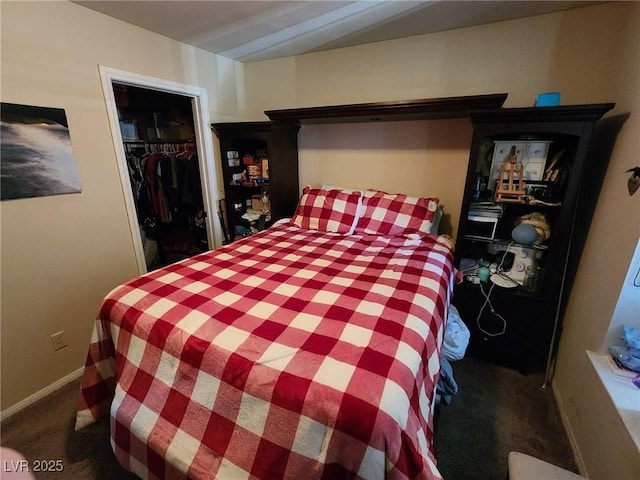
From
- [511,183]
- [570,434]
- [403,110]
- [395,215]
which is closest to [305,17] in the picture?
[403,110]

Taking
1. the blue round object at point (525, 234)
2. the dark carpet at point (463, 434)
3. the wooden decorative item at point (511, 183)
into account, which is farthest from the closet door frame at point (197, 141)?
the blue round object at point (525, 234)

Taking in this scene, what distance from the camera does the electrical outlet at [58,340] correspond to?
1798mm

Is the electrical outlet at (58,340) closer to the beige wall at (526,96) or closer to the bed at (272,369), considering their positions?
the bed at (272,369)

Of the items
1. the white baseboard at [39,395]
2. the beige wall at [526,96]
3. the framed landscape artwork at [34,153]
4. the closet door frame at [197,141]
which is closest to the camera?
the beige wall at [526,96]

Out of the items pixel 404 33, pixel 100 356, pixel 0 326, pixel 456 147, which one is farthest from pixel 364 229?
pixel 0 326

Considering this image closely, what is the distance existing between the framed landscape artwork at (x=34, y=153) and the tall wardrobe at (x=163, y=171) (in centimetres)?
124

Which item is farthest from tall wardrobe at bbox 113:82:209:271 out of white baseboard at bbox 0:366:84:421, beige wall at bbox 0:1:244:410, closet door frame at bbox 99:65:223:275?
white baseboard at bbox 0:366:84:421

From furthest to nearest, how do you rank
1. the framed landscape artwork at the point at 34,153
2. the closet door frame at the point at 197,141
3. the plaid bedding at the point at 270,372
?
the closet door frame at the point at 197,141 → the framed landscape artwork at the point at 34,153 → the plaid bedding at the point at 270,372

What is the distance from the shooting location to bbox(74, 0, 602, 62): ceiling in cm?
169

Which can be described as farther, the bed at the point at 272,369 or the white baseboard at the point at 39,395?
the white baseboard at the point at 39,395

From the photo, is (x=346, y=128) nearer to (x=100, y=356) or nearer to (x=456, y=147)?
(x=456, y=147)

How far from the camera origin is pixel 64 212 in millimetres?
1744

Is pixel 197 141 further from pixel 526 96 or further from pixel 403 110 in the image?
pixel 526 96

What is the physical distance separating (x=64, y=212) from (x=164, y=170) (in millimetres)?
1439
